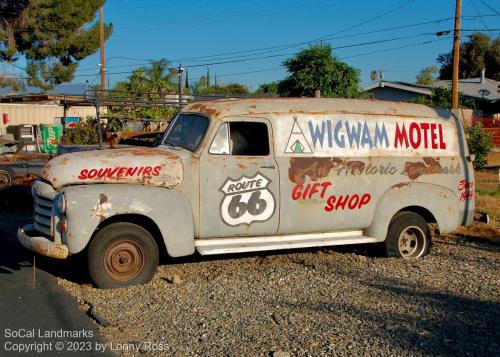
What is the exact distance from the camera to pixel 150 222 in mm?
6578

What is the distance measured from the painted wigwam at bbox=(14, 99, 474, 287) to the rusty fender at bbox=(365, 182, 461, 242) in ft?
0.05

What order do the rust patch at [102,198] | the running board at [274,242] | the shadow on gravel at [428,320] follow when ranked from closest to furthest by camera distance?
the shadow on gravel at [428,320] < the rust patch at [102,198] < the running board at [274,242]

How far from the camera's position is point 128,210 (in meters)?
6.24

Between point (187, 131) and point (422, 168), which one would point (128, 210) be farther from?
point (422, 168)

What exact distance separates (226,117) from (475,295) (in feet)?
11.2

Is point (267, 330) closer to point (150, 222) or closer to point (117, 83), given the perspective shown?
point (150, 222)

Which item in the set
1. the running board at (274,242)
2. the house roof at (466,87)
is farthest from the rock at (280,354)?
the house roof at (466,87)

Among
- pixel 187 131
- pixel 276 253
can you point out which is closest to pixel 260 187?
pixel 187 131

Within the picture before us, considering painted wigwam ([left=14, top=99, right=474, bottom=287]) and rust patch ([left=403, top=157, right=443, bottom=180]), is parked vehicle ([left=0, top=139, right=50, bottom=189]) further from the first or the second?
rust patch ([left=403, top=157, right=443, bottom=180])

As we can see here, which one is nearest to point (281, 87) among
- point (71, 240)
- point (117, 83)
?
point (71, 240)

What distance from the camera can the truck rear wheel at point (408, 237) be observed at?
307 inches

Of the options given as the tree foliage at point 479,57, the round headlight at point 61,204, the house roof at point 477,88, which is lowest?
the round headlight at point 61,204

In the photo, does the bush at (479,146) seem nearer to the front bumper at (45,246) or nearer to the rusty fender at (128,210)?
the rusty fender at (128,210)

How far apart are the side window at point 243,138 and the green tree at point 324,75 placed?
20.7 m
